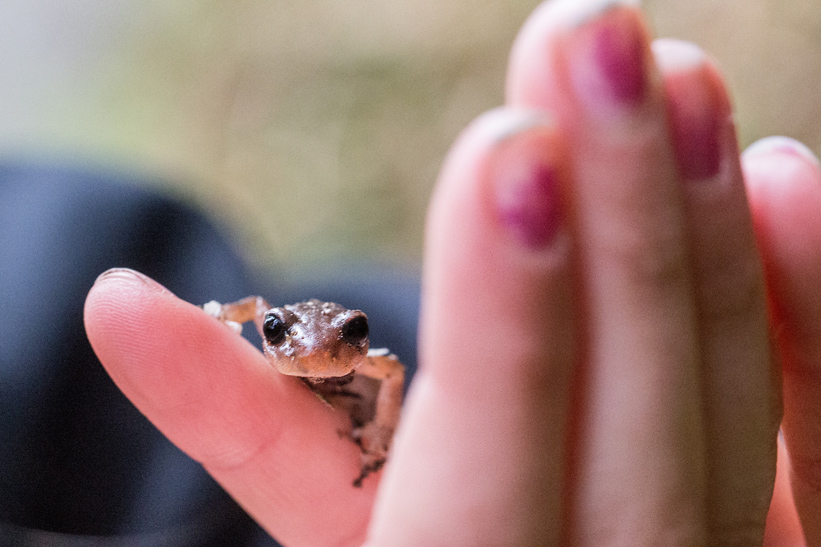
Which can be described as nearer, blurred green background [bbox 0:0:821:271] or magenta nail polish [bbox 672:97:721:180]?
magenta nail polish [bbox 672:97:721:180]

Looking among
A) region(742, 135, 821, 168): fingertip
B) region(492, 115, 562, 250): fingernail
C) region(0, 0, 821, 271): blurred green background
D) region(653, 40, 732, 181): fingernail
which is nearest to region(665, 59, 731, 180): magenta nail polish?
region(653, 40, 732, 181): fingernail

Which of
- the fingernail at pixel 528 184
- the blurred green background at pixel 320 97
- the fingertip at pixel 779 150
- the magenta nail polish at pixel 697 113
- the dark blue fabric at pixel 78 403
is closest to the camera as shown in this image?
the fingernail at pixel 528 184

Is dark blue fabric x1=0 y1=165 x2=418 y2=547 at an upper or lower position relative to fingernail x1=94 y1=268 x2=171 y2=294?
lower

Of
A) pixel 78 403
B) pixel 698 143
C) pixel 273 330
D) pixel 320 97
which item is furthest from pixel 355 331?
pixel 320 97

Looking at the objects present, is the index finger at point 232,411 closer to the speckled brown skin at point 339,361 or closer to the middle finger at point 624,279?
the speckled brown skin at point 339,361

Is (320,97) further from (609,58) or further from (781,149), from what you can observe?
(609,58)

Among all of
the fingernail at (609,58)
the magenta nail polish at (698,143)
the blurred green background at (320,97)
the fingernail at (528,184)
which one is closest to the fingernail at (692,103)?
the magenta nail polish at (698,143)

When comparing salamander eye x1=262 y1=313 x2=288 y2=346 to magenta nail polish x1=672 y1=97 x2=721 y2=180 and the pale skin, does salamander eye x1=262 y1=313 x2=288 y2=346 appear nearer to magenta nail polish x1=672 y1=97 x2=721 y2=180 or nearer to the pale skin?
the pale skin
